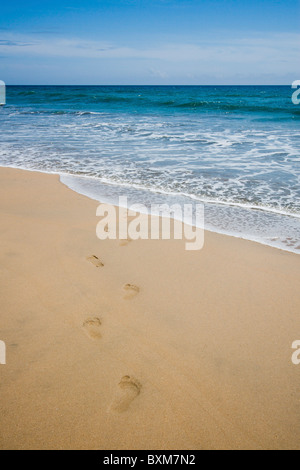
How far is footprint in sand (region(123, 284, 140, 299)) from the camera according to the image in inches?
113

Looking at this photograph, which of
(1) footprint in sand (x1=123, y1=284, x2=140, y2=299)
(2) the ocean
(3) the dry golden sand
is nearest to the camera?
(3) the dry golden sand

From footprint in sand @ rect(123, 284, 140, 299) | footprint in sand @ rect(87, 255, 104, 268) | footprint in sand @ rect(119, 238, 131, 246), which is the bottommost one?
footprint in sand @ rect(123, 284, 140, 299)

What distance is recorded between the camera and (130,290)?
9.70 feet

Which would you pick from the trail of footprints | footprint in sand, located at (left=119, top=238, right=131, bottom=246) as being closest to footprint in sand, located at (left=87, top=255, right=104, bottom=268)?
footprint in sand, located at (left=119, top=238, right=131, bottom=246)

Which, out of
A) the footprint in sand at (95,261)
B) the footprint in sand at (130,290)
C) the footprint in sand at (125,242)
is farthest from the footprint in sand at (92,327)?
the footprint in sand at (125,242)

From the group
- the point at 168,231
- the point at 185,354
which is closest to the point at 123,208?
the point at 168,231

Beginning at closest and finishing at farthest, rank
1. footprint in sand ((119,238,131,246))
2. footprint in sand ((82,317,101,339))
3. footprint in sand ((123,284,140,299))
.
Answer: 1. footprint in sand ((82,317,101,339))
2. footprint in sand ((123,284,140,299))
3. footprint in sand ((119,238,131,246))

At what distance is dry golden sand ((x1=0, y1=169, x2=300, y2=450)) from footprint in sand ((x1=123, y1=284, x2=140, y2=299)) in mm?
28

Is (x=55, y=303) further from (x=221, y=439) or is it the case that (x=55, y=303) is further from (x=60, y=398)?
(x=221, y=439)

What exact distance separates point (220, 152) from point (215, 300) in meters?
7.42

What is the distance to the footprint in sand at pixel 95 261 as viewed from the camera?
11.0 ft

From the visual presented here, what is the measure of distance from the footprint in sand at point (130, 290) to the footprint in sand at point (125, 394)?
888mm

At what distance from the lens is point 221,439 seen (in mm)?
1754

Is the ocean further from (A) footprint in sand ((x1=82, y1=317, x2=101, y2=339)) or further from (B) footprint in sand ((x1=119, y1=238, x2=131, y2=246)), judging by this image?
(A) footprint in sand ((x1=82, y1=317, x2=101, y2=339))
